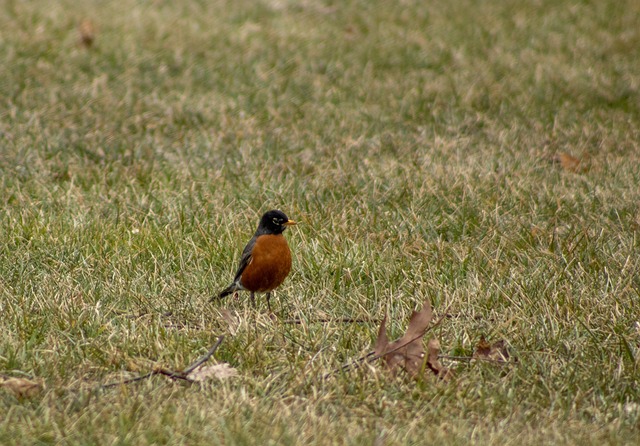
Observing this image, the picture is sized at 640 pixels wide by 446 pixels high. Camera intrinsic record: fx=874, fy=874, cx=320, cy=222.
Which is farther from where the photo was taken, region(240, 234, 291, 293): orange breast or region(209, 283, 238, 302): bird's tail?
region(209, 283, 238, 302): bird's tail

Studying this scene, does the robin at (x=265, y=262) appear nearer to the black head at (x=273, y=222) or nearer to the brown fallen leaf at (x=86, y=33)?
the black head at (x=273, y=222)

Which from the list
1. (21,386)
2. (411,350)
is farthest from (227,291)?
(21,386)

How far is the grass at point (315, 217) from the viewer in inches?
138

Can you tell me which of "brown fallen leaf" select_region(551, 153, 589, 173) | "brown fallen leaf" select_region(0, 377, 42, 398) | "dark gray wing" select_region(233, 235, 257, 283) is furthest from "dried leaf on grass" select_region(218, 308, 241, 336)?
"brown fallen leaf" select_region(551, 153, 589, 173)

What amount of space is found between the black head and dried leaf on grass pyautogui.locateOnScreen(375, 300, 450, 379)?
112 centimetres

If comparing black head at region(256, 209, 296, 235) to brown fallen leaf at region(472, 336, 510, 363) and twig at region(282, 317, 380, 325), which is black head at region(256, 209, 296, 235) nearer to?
twig at region(282, 317, 380, 325)

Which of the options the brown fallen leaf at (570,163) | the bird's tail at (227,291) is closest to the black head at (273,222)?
the bird's tail at (227,291)

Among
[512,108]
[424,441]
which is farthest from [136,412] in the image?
[512,108]

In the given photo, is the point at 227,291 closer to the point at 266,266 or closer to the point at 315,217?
the point at 266,266

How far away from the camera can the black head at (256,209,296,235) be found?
185 inches

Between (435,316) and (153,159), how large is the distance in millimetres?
3422

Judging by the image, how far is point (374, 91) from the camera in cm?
917

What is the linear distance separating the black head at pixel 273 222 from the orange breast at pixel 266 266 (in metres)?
0.11

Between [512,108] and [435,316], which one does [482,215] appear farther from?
[512,108]
